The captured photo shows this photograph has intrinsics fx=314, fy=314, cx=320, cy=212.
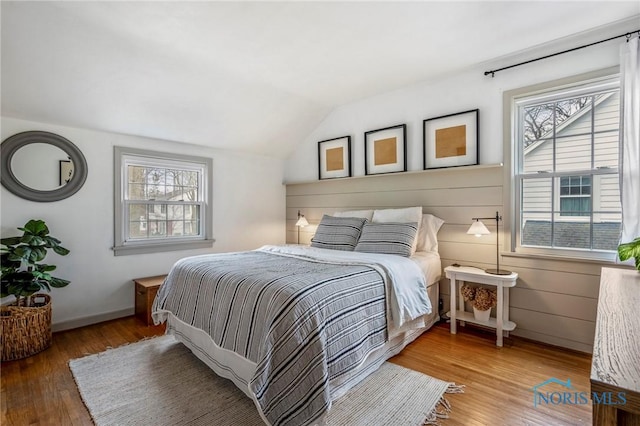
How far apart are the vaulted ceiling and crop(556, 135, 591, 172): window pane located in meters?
0.84

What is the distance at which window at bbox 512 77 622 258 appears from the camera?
2.47 metres

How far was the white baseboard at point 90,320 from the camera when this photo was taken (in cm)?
298

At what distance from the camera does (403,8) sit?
2.13 meters

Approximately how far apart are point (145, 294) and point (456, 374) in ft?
9.51

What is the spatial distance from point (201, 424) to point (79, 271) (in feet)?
7.55

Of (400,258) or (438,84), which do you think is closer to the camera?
(400,258)

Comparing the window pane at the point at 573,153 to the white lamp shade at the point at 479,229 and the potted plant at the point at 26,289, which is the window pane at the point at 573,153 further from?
the potted plant at the point at 26,289

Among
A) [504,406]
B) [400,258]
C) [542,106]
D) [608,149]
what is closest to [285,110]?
[400,258]

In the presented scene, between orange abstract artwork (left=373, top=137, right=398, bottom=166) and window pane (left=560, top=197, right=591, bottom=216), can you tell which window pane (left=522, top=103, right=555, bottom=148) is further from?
orange abstract artwork (left=373, top=137, right=398, bottom=166)

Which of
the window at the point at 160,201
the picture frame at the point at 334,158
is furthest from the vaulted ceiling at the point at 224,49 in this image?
the picture frame at the point at 334,158

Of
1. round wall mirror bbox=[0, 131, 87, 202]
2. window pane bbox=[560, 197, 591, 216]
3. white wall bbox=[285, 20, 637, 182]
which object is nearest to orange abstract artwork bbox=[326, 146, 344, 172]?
white wall bbox=[285, 20, 637, 182]

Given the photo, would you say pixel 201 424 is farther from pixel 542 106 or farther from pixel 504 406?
pixel 542 106

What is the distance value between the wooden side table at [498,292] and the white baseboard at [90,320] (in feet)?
11.0

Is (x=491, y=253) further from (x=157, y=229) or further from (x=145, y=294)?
(x=157, y=229)
